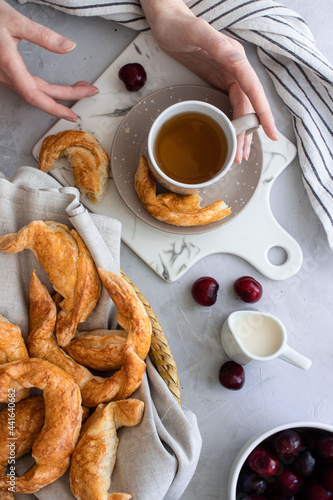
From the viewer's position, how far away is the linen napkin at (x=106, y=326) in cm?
95

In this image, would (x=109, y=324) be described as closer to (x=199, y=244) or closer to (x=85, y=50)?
(x=199, y=244)

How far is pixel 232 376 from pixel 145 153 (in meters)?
0.73

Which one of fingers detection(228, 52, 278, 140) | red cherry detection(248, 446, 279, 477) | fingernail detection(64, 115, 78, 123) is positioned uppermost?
fingers detection(228, 52, 278, 140)

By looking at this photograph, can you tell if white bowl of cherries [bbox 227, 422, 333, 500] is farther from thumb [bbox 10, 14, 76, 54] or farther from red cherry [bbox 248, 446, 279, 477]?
thumb [bbox 10, 14, 76, 54]

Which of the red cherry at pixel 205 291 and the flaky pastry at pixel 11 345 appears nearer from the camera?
the flaky pastry at pixel 11 345

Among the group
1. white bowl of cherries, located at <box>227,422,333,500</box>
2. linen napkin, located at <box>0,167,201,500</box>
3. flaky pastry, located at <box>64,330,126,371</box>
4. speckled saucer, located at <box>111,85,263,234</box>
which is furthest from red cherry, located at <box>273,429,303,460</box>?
speckled saucer, located at <box>111,85,263,234</box>

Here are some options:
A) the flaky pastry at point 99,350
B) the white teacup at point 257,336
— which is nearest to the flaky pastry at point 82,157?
the flaky pastry at point 99,350

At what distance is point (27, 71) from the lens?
4.10 feet

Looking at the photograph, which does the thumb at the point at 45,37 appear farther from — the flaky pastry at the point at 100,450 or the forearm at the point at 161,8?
the flaky pastry at the point at 100,450

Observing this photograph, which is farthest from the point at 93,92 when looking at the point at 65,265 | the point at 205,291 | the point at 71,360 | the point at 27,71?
the point at 71,360

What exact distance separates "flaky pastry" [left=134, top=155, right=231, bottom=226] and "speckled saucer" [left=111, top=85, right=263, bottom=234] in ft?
0.14

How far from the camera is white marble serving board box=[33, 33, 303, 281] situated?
4.39ft

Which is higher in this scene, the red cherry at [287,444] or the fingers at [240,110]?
the fingers at [240,110]

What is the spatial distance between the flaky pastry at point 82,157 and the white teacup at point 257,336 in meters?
0.56
